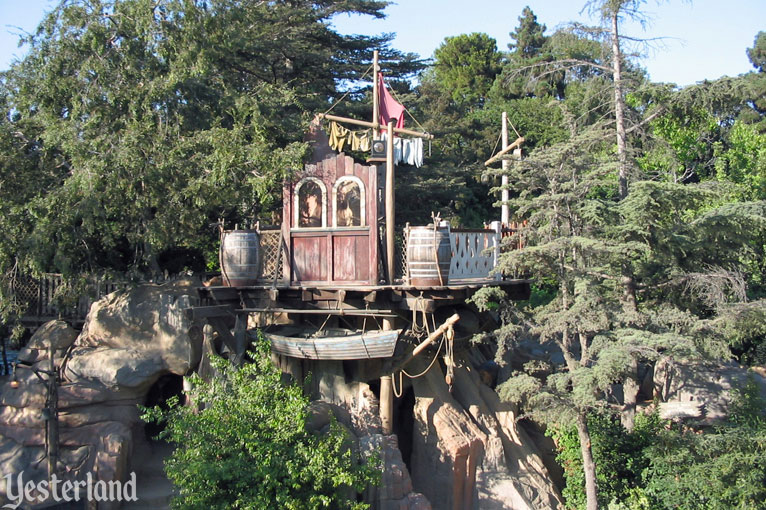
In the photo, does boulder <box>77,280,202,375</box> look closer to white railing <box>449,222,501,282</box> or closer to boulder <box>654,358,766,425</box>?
white railing <box>449,222,501,282</box>

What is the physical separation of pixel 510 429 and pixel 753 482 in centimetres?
451

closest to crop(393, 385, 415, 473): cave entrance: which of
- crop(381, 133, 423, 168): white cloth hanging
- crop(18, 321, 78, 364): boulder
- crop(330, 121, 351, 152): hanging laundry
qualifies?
crop(381, 133, 423, 168): white cloth hanging

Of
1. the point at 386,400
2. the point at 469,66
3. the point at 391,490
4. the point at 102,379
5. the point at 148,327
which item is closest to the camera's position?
the point at 391,490

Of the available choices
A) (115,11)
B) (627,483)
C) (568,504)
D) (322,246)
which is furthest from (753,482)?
(115,11)

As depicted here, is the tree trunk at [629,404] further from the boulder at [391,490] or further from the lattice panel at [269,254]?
the lattice panel at [269,254]

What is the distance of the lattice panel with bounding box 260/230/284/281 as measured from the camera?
12.8 metres

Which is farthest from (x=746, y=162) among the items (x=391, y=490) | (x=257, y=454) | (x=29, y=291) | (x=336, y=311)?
(x=29, y=291)

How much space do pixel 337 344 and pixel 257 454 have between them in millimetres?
2999

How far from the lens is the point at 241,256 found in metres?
12.2

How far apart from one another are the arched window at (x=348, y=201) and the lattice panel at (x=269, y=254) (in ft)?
3.97

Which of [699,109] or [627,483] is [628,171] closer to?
[699,109]

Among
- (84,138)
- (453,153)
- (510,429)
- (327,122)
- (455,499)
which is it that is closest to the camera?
(455,499)

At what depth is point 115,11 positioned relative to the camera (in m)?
13.6

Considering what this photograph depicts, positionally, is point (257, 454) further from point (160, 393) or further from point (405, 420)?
point (160, 393)
